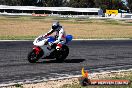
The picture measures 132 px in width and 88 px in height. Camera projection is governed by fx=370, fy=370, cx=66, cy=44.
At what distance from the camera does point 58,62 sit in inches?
636

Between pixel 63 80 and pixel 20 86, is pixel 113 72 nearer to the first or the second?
pixel 63 80

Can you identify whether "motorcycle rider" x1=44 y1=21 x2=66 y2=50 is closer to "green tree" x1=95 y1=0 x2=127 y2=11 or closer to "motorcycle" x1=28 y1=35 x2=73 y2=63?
"motorcycle" x1=28 y1=35 x2=73 y2=63

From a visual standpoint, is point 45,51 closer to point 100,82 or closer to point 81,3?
point 100,82

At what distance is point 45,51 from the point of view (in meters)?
15.8

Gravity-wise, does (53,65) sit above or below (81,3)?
above

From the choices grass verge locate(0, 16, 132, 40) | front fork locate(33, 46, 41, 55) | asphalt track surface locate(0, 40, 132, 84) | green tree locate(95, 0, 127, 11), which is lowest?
green tree locate(95, 0, 127, 11)

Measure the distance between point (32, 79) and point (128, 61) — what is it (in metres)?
6.86

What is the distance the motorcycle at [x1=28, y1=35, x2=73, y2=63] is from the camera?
50.9 feet

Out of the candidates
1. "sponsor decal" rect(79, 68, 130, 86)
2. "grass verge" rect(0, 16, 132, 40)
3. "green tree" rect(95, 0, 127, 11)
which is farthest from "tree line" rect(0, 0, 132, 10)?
"sponsor decal" rect(79, 68, 130, 86)

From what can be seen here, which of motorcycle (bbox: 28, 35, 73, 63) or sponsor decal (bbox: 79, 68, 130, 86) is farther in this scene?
motorcycle (bbox: 28, 35, 73, 63)

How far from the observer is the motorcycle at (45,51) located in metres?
15.5

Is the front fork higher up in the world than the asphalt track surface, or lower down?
higher up

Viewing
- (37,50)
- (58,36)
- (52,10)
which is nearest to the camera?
(37,50)

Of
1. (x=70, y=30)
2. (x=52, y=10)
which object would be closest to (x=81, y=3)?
(x=52, y=10)
